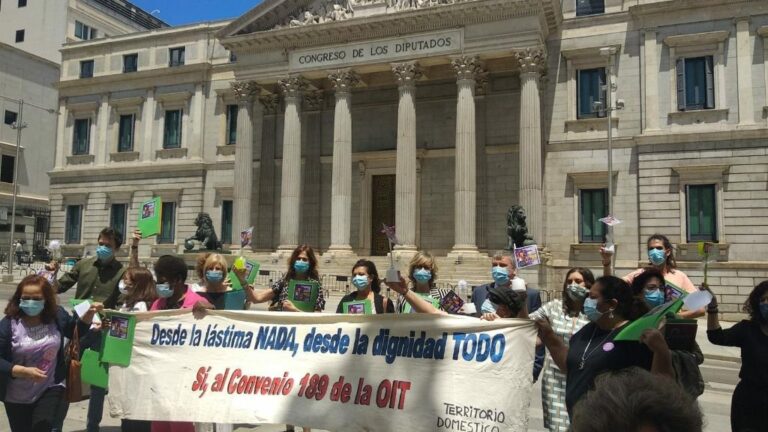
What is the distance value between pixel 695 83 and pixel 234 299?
982 inches

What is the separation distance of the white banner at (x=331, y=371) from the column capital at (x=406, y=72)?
74.3 feet

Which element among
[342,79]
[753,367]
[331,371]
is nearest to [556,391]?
[753,367]

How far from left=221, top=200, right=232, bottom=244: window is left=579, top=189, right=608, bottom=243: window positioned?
20.0 m

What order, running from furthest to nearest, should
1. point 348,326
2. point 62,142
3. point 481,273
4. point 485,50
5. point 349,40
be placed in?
point 62,142 < point 349,40 < point 485,50 < point 481,273 < point 348,326

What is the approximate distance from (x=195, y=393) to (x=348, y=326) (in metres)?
1.65

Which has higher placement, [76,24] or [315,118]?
[76,24]

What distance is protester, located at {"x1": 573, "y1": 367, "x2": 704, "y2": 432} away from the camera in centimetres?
167

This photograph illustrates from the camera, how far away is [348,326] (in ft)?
18.5

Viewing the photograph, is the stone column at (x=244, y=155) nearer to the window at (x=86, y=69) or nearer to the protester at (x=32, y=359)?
the window at (x=86, y=69)

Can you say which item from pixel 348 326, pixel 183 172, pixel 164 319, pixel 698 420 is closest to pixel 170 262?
pixel 164 319

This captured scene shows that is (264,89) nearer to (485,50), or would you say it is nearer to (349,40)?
(349,40)

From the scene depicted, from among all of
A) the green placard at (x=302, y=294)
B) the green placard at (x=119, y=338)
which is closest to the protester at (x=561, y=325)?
the green placard at (x=302, y=294)

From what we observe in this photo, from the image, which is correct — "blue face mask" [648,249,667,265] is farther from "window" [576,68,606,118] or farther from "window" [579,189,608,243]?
"window" [576,68,606,118]

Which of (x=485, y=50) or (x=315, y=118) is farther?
(x=315, y=118)
